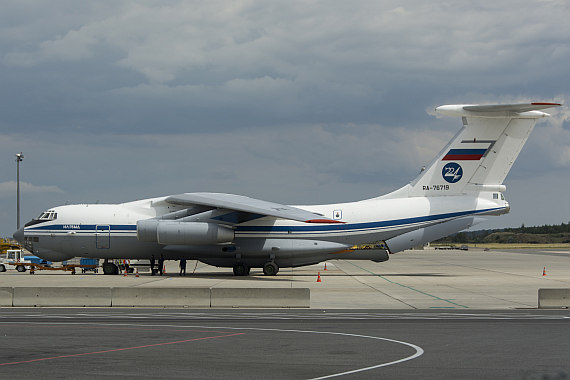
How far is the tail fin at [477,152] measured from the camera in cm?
3238

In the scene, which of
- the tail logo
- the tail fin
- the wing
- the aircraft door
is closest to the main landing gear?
the wing

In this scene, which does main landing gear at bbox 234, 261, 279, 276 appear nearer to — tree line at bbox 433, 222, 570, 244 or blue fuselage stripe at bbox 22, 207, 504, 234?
blue fuselage stripe at bbox 22, 207, 504, 234

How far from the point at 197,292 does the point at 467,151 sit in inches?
718

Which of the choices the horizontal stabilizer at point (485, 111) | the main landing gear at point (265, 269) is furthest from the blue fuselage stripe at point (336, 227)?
the horizontal stabilizer at point (485, 111)

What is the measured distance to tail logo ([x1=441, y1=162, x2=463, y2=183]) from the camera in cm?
3312
